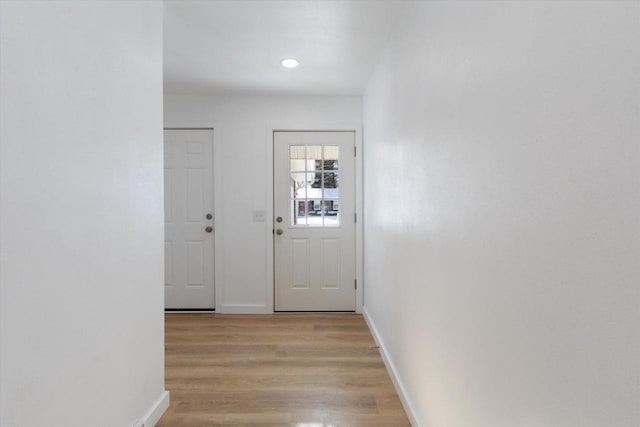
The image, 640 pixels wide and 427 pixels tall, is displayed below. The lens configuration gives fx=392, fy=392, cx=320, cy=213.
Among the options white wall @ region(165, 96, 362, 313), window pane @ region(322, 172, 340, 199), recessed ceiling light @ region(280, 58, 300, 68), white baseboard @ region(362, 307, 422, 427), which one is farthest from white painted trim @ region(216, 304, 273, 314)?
recessed ceiling light @ region(280, 58, 300, 68)

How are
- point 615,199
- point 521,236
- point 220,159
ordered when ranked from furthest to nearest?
point 220,159 → point 521,236 → point 615,199

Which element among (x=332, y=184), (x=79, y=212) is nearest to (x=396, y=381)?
(x=79, y=212)

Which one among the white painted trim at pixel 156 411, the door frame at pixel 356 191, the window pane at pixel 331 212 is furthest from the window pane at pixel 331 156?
the white painted trim at pixel 156 411

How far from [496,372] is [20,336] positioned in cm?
136

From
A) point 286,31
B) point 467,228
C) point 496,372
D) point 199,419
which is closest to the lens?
point 496,372

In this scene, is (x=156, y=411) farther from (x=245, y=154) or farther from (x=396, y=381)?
(x=245, y=154)

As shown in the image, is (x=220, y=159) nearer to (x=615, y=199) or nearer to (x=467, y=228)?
(x=467, y=228)

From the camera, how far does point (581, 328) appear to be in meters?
0.74

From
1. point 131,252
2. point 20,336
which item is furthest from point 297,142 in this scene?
point 20,336

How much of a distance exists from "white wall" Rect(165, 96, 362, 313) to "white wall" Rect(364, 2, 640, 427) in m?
2.31

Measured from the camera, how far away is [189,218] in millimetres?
4238

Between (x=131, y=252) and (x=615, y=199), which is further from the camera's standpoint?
(x=131, y=252)

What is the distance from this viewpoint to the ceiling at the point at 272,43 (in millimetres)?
2307

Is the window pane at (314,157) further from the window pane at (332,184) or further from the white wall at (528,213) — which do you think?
the white wall at (528,213)
